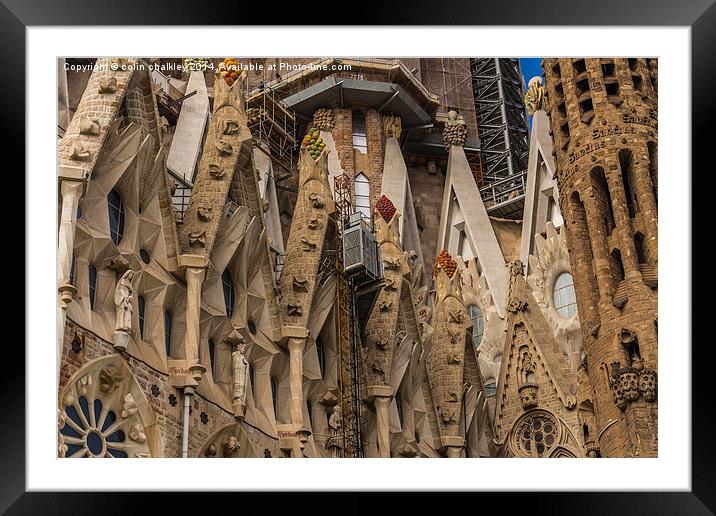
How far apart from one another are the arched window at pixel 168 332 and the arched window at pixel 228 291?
1.79 meters

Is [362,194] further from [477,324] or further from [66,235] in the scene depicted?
[66,235]

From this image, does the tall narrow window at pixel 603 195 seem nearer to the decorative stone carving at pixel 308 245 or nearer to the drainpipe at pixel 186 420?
the decorative stone carving at pixel 308 245

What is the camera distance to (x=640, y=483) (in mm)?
16766

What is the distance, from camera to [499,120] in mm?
47594

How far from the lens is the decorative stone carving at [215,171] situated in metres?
24.7

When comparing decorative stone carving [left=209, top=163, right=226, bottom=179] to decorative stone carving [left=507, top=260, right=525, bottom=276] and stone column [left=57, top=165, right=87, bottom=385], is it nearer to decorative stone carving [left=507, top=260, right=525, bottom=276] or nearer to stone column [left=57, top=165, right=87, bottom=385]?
stone column [left=57, top=165, right=87, bottom=385]

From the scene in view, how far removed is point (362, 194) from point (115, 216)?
1799cm

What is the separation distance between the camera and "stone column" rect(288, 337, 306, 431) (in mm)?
25359

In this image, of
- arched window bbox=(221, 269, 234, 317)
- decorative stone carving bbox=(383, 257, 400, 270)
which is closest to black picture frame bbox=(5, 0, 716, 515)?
arched window bbox=(221, 269, 234, 317)

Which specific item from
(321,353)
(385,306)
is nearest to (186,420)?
(321,353)

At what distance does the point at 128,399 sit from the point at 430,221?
2208 centimetres

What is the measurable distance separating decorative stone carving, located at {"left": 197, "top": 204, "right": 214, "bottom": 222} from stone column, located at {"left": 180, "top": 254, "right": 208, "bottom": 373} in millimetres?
825

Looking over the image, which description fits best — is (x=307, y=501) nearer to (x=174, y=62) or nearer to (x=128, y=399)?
(x=128, y=399)
